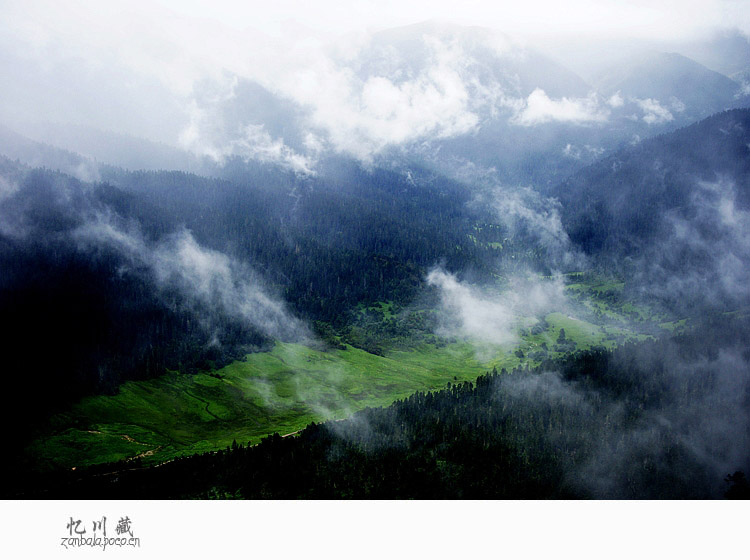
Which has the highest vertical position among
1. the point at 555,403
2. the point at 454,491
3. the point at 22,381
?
the point at 22,381

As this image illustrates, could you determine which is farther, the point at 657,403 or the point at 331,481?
the point at 657,403

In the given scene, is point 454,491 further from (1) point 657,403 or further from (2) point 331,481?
(1) point 657,403

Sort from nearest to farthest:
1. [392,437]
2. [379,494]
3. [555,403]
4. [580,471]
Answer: [379,494]
[580,471]
[392,437]
[555,403]

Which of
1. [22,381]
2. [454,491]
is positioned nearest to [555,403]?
[454,491]

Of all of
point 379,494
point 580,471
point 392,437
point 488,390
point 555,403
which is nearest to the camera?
point 379,494

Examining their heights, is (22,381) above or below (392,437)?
above

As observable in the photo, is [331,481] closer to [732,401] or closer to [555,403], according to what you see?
[555,403]

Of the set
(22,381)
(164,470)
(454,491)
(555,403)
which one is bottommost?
(454,491)

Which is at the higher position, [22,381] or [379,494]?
[22,381]

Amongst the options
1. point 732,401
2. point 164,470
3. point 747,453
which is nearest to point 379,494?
point 164,470
